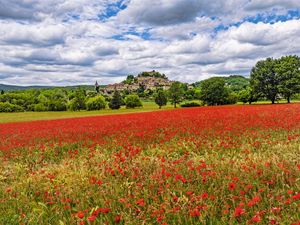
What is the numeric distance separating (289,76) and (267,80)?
4597 millimetres

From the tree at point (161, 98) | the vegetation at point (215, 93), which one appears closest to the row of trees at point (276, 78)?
the vegetation at point (215, 93)

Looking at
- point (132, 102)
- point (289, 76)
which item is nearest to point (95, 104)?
point (132, 102)

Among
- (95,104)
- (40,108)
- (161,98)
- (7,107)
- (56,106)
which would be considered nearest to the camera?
(161,98)

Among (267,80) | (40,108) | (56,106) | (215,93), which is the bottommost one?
(40,108)

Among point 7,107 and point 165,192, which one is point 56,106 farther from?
point 165,192

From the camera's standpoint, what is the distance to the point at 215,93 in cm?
7956

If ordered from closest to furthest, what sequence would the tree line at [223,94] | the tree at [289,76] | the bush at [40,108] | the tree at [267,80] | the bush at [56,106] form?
the tree at [289,76] → the tree line at [223,94] → the tree at [267,80] → the bush at [56,106] → the bush at [40,108]

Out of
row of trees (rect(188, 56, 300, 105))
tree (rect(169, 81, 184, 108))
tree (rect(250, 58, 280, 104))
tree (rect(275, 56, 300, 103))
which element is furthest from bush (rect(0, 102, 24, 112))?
tree (rect(275, 56, 300, 103))

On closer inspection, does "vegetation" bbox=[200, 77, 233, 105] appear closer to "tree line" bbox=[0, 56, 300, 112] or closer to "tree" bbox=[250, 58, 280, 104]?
"tree line" bbox=[0, 56, 300, 112]

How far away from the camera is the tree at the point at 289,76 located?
5516 cm

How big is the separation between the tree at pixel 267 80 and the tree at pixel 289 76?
3.63 ft

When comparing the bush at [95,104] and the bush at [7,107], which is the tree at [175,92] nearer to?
the bush at [95,104]

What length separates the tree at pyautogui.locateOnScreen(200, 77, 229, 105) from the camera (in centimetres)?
7950

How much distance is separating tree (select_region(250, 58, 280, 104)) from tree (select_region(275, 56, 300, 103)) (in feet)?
3.63
